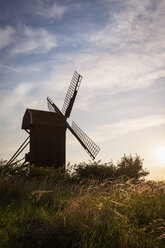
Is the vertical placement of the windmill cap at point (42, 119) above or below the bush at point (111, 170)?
above

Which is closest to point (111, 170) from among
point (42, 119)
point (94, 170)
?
point (94, 170)

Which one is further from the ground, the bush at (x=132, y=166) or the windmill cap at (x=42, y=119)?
the windmill cap at (x=42, y=119)

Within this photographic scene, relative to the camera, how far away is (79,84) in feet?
78.8

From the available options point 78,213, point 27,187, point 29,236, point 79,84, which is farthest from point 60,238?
point 79,84

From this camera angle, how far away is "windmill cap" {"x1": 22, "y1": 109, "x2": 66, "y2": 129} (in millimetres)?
21605

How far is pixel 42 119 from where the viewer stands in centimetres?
2189

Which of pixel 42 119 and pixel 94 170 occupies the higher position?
pixel 42 119

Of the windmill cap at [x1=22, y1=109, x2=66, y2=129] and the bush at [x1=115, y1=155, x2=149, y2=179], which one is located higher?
the windmill cap at [x1=22, y1=109, x2=66, y2=129]

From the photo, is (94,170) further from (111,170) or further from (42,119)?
(42,119)

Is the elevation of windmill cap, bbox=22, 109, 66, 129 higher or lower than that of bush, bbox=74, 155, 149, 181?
higher

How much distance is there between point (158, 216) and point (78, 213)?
2.57 m

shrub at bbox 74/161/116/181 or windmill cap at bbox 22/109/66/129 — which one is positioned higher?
windmill cap at bbox 22/109/66/129

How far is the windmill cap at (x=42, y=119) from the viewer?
21.6 m

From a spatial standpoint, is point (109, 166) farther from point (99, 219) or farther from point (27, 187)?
point (99, 219)
